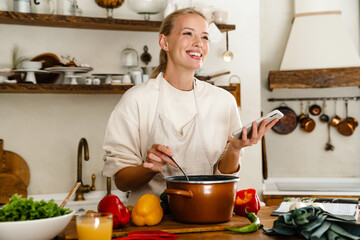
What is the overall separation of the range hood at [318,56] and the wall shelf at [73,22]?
3.40 feet

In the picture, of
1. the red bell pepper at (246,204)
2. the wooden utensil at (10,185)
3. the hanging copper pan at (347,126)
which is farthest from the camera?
the hanging copper pan at (347,126)

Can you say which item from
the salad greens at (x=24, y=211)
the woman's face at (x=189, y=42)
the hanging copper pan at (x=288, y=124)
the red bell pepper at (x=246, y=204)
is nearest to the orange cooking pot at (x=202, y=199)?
the red bell pepper at (x=246, y=204)

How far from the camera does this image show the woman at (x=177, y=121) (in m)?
2.02

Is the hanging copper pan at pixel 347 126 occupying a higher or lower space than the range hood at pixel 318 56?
lower

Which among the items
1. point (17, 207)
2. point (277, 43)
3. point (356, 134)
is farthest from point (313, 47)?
point (17, 207)

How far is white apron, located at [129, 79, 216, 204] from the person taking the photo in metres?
2.09

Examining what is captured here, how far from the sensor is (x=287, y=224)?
1316 millimetres

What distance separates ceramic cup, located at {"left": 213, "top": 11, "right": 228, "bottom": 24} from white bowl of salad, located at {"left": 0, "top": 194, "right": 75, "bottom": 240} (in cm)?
248

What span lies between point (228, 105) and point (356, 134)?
266cm

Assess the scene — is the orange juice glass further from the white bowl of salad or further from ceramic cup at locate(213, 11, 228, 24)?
ceramic cup at locate(213, 11, 228, 24)

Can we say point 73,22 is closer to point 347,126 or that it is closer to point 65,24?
point 65,24

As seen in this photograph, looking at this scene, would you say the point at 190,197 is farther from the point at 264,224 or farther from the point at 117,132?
the point at 117,132

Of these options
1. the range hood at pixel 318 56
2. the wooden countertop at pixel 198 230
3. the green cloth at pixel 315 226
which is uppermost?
the range hood at pixel 318 56

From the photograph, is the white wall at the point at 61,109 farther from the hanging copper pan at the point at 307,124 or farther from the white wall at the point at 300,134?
the hanging copper pan at the point at 307,124
